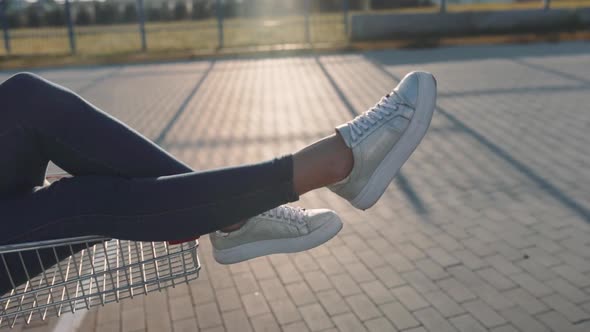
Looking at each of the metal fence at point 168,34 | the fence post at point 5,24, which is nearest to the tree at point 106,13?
the metal fence at point 168,34

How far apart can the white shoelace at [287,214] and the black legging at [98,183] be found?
0.14 m

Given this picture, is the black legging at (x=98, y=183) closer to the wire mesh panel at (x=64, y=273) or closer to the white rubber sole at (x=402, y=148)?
the wire mesh panel at (x=64, y=273)

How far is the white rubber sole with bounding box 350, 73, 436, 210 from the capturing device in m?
2.00

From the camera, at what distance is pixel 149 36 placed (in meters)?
14.1

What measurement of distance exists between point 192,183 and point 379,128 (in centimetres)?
70

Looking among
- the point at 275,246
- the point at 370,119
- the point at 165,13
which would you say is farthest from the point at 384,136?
the point at 165,13

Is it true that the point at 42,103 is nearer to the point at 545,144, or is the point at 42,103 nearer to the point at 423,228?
the point at 423,228

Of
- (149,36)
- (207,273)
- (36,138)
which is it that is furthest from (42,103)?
(149,36)

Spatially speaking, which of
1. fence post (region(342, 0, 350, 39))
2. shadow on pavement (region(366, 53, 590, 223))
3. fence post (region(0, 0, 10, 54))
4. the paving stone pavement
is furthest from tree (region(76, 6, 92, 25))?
shadow on pavement (region(366, 53, 590, 223))

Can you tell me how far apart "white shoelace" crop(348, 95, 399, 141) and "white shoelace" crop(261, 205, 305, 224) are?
1.13 feet

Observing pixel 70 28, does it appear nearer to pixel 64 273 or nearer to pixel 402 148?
pixel 64 273

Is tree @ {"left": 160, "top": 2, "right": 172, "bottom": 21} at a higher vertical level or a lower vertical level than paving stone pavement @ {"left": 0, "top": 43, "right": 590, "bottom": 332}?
higher

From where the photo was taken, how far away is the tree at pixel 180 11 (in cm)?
1948

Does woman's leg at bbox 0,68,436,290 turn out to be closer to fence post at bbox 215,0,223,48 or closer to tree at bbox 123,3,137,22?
fence post at bbox 215,0,223,48
